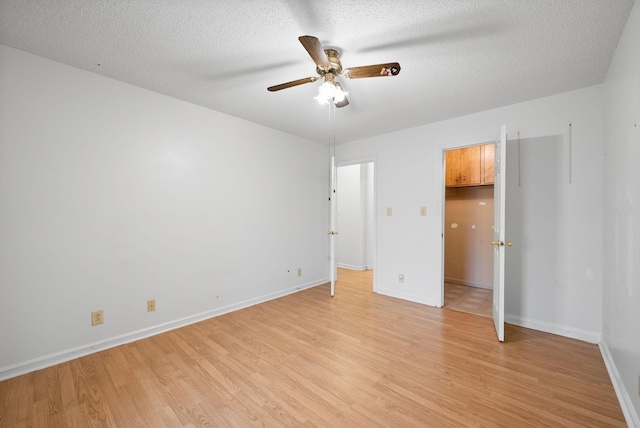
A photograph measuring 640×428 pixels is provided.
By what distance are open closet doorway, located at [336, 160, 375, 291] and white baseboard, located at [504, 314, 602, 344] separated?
2.77 m

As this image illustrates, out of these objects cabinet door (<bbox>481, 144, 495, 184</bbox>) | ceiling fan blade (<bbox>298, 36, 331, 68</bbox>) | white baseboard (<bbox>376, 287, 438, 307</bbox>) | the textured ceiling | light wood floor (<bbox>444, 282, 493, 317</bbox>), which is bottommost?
light wood floor (<bbox>444, 282, 493, 317</bbox>)

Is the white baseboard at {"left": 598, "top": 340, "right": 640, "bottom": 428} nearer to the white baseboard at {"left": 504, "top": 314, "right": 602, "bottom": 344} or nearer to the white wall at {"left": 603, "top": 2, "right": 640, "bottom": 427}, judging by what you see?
the white wall at {"left": 603, "top": 2, "right": 640, "bottom": 427}

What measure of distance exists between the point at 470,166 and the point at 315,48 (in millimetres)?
3477

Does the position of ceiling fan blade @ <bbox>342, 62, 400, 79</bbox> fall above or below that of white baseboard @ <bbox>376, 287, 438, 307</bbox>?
above

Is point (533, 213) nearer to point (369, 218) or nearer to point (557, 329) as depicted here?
point (557, 329)

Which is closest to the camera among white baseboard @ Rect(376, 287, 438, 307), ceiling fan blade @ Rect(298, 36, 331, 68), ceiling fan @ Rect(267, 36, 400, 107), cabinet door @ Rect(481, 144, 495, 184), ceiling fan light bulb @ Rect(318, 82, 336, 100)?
ceiling fan blade @ Rect(298, 36, 331, 68)

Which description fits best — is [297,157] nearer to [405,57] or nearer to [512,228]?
[405,57]

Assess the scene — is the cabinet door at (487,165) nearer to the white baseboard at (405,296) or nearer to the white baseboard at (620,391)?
the white baseboard at (405,296)

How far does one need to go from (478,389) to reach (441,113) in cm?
276

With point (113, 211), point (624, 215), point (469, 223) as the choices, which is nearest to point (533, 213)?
point (624, 215)

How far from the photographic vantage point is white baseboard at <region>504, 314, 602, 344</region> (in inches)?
93.5

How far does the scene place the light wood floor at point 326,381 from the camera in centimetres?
152

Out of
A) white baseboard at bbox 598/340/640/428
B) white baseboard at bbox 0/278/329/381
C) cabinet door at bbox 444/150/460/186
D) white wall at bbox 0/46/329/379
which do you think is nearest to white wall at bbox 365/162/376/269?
cabinet door at bbox 444/150/460/186

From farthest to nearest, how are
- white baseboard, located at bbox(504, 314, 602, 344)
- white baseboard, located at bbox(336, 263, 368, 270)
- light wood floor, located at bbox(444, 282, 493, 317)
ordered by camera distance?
white baseboard, located at bbox(336, 263, 368, 270), light wood floor, located at bbox(444, 282, 493, 317), white baseboard, located at bbox(504, 314, 602, 344)
